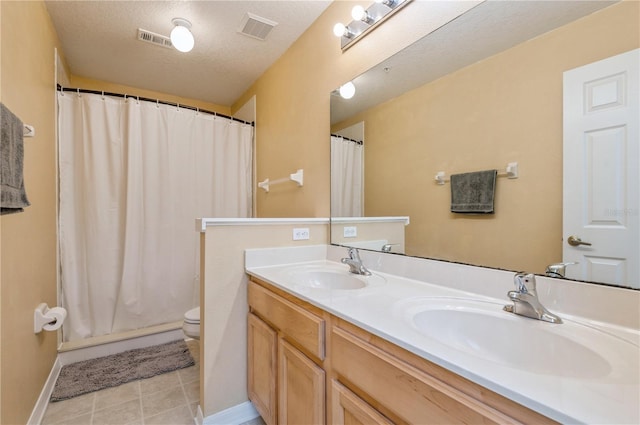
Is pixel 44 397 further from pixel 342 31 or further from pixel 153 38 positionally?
pixel 342 31

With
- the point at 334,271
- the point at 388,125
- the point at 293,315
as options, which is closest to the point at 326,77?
the point at 388,125

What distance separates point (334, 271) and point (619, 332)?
43.1 inches

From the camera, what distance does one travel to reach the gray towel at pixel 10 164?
1046mm

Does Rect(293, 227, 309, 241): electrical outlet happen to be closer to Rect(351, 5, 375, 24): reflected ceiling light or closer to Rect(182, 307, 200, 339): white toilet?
Rect(182, 307, 200, 339): white toilet

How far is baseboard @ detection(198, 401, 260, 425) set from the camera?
1494mm

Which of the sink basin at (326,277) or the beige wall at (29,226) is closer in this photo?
the beige wall at (29,226)

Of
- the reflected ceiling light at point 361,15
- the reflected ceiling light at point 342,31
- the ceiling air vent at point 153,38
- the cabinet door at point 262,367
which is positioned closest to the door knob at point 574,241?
the cabinet door at point 262,367

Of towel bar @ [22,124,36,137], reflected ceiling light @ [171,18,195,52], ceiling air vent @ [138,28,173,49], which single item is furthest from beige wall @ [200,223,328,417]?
ceiling air vent @ [138,28,173,49]

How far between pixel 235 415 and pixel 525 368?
4.79 feet

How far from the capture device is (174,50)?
2.32 m

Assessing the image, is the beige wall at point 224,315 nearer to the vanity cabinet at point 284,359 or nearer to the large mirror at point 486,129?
the vanity cabinet at point 284,359

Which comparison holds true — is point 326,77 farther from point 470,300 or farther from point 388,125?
point 470,300

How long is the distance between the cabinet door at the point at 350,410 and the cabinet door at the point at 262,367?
1.46 feet

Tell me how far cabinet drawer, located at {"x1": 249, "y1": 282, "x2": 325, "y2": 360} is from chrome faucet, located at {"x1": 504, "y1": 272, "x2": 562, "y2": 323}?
614 millimetres
